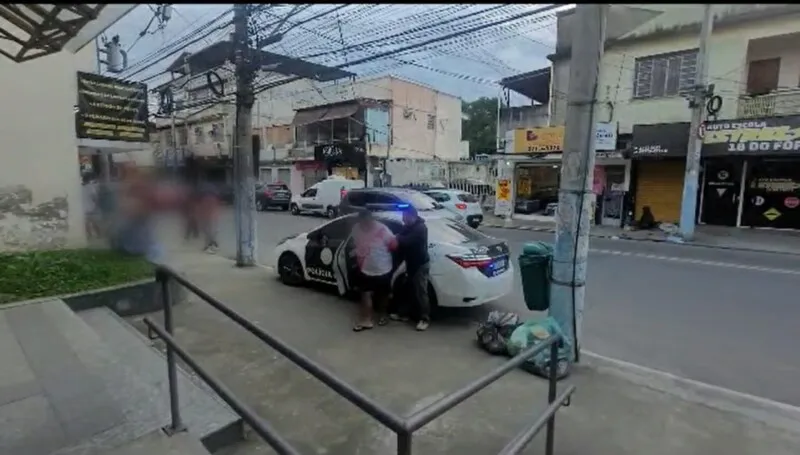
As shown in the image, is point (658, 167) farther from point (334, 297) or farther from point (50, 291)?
point (50, 291)

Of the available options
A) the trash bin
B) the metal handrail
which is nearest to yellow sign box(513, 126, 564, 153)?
the trash bin

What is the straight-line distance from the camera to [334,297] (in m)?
6.87

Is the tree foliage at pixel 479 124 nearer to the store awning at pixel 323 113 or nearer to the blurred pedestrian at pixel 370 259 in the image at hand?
the store awning at pixel 323 113

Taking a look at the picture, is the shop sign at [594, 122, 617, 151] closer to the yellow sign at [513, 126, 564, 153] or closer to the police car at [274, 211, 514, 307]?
the yellow sign at [513, 126, 564, 153]

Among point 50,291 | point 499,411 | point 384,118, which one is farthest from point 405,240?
point 384,118

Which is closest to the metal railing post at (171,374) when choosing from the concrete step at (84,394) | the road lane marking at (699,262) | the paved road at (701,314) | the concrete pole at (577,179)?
the concrete step at (84,394)

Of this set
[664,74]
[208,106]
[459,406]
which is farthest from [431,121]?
[459,406]

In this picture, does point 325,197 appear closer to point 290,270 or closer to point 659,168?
point 659,168

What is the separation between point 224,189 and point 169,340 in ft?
15.7

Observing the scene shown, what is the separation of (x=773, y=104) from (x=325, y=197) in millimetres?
16134

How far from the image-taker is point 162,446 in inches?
108

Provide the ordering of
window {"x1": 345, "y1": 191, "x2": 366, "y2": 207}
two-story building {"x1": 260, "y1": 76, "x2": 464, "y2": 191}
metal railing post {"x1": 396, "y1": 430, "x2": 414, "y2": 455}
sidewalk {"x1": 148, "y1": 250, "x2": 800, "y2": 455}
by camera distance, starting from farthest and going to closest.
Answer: two-story building {"x1": 260, "y1": 76, "x2": 464, "y2": 191} < window {"x1": 345, "y1": 191, "x2": 366, "y2": 207} < sidewalk {"x1": 148, "y1": 250, "x2": 800, "y2": 455} < metal railing post {"x1": 396, "y1": 430, "x2": 414, "y2": 455}

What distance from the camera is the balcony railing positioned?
44.2ft

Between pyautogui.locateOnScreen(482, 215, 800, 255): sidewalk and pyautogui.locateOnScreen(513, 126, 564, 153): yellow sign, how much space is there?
9.59 ft
